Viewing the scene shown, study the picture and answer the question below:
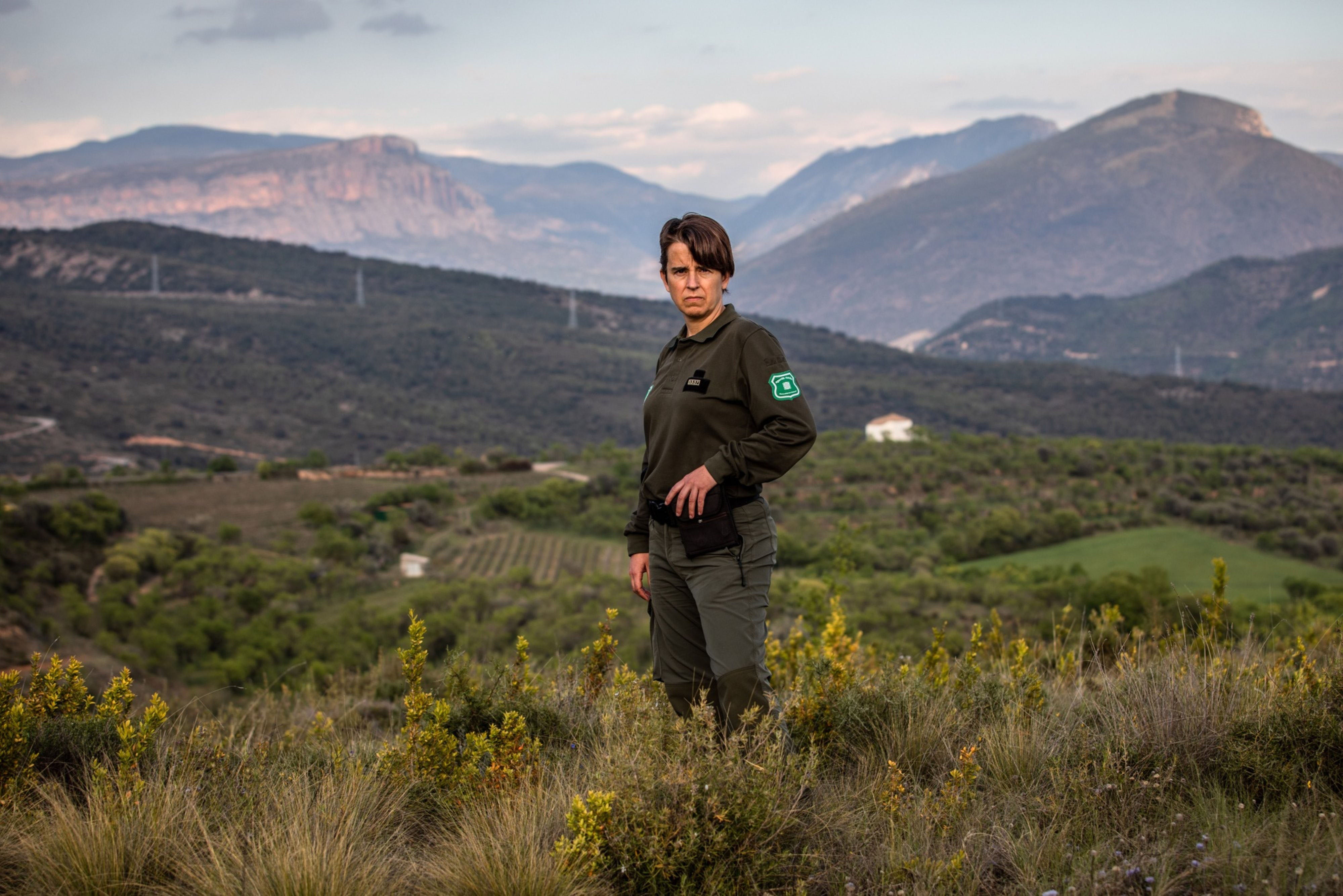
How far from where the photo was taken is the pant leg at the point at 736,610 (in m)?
2.96

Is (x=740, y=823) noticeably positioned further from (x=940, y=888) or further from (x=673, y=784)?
(x=940, y=888)

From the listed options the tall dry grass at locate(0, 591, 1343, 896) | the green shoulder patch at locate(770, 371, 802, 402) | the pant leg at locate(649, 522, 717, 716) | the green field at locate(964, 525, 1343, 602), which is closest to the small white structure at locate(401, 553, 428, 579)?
the green field at locate(964, 525, 1343, 602)

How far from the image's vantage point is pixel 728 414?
3.03m

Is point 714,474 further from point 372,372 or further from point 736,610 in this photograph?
point 372,372

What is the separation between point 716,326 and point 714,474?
515 millimetres

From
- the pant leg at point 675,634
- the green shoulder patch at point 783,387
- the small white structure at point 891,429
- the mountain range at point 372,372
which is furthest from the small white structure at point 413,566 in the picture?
the green shoulder patch at point 783,387

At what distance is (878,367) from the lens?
135250mm

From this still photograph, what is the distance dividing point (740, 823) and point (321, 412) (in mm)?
98178

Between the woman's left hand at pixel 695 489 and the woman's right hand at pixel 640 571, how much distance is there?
43cm

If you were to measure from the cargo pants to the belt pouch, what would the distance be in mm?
43

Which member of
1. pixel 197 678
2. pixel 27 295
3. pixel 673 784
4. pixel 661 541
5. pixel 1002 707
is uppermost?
pixel 27 295

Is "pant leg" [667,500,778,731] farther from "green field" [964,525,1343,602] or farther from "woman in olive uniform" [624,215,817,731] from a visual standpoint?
"green field" [964,525,1343,602]

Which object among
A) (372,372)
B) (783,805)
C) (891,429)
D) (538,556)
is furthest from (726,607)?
(372,372)

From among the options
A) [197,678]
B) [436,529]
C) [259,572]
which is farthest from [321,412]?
[197,678]
